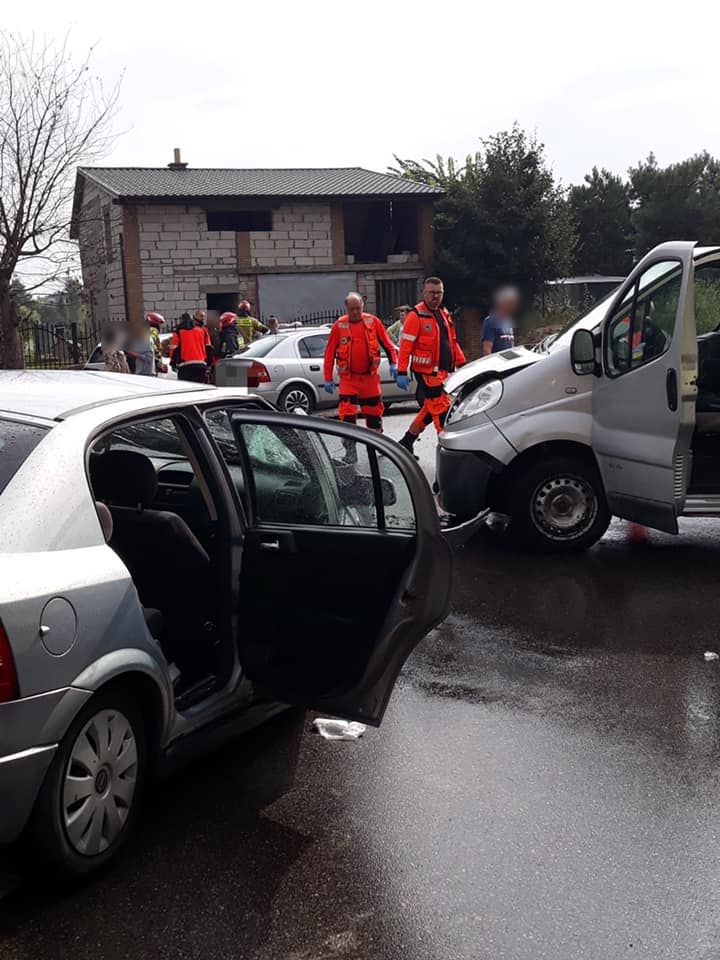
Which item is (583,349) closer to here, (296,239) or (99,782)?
(99,782)

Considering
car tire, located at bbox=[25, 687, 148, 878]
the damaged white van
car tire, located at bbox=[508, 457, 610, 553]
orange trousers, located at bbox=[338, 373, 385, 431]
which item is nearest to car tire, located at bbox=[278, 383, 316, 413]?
orange trousers, located at bbox=[338, 373, 385, 431]

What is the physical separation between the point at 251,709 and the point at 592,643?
2.36 metres

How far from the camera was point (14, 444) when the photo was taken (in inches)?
140

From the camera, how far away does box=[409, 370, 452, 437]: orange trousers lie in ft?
37.0

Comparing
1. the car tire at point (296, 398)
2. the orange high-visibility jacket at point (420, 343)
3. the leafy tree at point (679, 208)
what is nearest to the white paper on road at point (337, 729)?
the orange high-visibility jacket at point (420, 343)

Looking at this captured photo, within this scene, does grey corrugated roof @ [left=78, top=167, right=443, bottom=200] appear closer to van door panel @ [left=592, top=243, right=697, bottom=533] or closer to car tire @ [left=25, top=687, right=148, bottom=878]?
van door panel @ [left=592, top=243, right=697, bottom=533]

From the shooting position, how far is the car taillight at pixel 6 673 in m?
3.04

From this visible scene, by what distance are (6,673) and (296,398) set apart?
48.8ft

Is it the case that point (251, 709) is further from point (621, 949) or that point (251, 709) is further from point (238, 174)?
point (238, 174)

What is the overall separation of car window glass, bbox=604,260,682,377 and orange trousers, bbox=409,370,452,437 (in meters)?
3.86

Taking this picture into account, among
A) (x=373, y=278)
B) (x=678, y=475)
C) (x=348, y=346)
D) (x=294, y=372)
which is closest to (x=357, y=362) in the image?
(x=348, y=346)

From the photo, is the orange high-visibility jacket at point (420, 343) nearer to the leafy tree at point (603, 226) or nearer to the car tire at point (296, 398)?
the car tire at point (296, 398)

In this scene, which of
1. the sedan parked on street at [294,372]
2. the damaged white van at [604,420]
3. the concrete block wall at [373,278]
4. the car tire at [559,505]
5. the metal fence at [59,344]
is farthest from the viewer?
the concrete block wall at [373,278]

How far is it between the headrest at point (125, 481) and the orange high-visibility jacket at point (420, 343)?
718 cm
